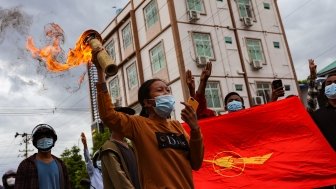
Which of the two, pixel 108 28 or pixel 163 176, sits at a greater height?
pixel 108 28

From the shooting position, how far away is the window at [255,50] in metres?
24.3

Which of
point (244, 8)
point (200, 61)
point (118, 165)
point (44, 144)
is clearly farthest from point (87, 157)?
point (244, 8)

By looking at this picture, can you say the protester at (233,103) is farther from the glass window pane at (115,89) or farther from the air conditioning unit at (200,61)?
the glass window pane at (115,89)

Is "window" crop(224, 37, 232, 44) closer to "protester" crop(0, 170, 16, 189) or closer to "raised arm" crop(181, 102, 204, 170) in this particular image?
"protester" crop(0, 170, 16, 189)

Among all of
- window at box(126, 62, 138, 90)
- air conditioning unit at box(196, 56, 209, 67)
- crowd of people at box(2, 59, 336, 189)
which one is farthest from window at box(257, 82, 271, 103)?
crowd of people at box(2, 59, 336, 189)

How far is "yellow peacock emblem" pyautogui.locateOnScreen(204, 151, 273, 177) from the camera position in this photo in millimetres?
5211

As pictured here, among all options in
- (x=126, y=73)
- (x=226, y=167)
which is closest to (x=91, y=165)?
(x=226, y=167)

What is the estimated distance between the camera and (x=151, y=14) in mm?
24875

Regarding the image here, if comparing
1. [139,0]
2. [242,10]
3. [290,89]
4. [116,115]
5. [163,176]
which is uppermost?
[139,0]

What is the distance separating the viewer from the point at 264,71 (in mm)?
24359

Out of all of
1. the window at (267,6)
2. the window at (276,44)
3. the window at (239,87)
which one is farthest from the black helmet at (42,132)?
the window at (267,6)

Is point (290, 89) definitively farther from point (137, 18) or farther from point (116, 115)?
point (116, 115)

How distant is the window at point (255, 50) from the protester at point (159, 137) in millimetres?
21555

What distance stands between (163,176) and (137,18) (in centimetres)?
2407
